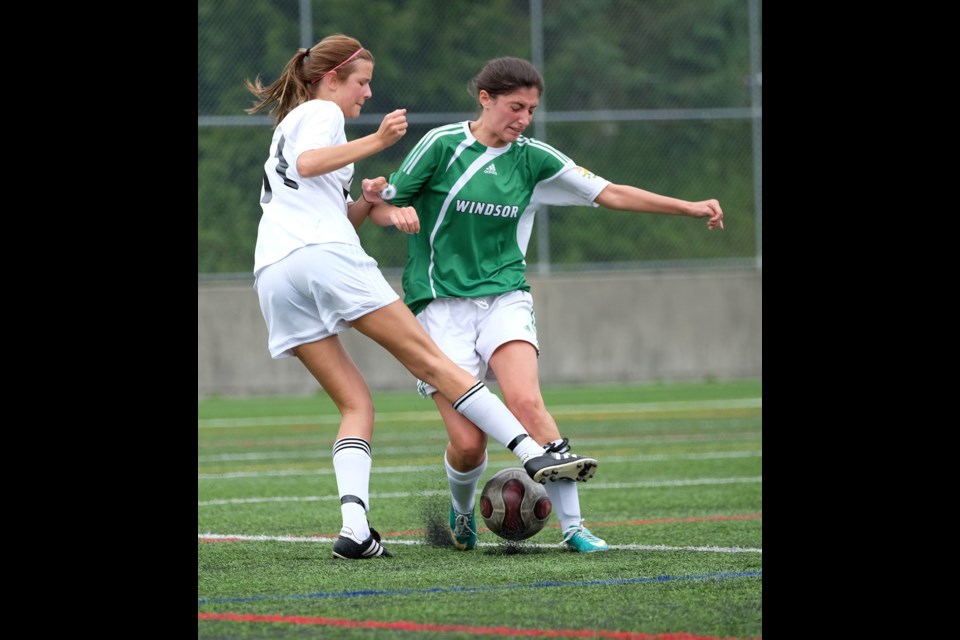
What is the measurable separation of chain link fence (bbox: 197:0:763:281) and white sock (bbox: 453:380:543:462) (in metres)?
11.0

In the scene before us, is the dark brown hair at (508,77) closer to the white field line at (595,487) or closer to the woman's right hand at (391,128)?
the woman's right hand at (391,128)

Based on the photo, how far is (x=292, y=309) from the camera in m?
5.35

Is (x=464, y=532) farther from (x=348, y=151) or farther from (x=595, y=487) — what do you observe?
(x=595, y=487)

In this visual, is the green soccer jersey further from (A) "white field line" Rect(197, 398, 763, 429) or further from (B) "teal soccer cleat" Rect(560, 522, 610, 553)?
(A) "white field line" Rect(197, 398, 763, 429)

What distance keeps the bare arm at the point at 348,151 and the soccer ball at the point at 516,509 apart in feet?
4.83

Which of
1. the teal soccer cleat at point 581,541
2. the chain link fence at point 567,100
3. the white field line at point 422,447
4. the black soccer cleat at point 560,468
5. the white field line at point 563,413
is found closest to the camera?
the black soccer cleat at point 560,468

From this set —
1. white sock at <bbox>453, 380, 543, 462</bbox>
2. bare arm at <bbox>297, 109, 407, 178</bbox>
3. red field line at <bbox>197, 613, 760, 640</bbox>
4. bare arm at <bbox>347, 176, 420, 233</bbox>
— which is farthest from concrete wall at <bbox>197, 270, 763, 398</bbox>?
red field line at <bbox>197, 613, 760, 640</bbox>

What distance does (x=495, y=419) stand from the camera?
5.31 m

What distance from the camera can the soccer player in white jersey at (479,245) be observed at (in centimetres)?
568

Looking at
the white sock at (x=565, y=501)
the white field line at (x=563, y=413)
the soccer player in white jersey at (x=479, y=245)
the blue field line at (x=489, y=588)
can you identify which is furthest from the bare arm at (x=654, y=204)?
the white field line at (x=563, y=413)
